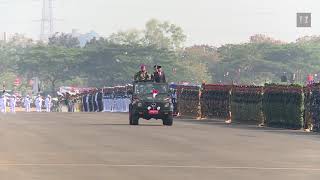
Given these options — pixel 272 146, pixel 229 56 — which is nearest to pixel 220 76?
pixel 229 56

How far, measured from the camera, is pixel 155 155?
22.3 m

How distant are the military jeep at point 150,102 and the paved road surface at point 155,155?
15.9ft

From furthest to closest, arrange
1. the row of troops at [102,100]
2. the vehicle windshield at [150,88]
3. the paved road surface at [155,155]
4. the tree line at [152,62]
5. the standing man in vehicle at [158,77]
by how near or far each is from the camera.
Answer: the tree line at [152,62] < the row of troops at [102,100] < the standing man in vehicle at [158,77] < the vehicle windshield at [150,88] < the paved road surface at [155,155]

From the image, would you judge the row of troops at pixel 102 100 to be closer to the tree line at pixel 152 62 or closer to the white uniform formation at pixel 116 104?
the white uniform formation at pixel 116 104

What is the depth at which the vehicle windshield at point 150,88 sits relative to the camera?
3978cm

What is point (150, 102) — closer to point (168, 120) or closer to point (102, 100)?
point (168, 120)

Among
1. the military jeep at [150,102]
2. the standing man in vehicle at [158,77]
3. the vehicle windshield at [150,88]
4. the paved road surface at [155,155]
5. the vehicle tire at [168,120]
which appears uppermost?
the standing man in vehicle at [158,77]

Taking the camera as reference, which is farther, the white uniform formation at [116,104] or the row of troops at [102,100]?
the row of troops at [102,100]

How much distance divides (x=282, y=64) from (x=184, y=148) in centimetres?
14167

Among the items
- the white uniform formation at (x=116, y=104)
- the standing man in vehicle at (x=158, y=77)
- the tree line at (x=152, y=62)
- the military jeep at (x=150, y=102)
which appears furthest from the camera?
the tree line at (x=152, y=62)

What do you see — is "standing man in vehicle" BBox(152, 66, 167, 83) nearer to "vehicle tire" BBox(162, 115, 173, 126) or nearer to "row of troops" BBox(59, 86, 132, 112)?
"vehicle tire" BBox(162, 115, 173, 126)

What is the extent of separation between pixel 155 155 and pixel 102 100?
181 feet

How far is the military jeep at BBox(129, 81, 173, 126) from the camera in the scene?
39.4 metres

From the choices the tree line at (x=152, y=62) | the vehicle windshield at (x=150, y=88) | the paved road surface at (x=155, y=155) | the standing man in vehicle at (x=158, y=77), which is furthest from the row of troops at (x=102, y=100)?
the tree line at (x=152, y=62)
